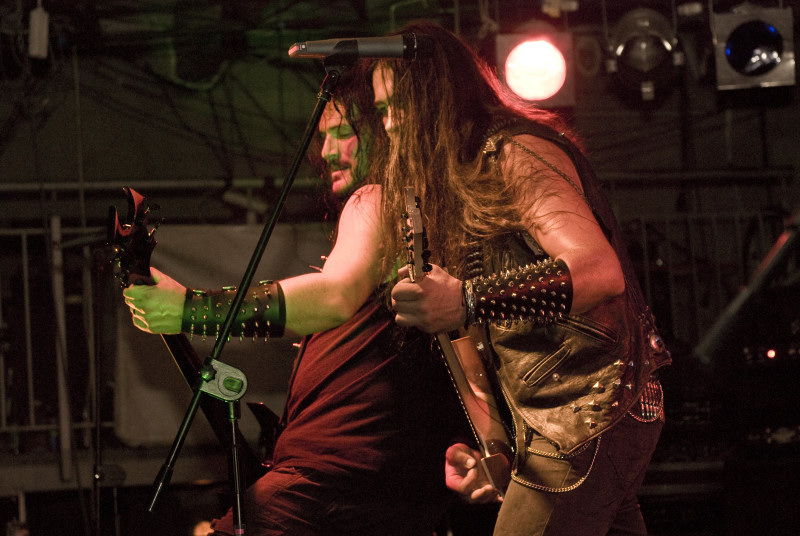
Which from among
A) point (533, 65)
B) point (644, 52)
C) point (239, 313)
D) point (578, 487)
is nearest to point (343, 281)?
point (239, 313)

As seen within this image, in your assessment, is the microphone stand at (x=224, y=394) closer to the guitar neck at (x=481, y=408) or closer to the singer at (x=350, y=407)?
the singer at (x=350, y=407)

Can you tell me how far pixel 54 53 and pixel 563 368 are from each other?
18.6 feet

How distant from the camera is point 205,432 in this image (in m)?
4.42

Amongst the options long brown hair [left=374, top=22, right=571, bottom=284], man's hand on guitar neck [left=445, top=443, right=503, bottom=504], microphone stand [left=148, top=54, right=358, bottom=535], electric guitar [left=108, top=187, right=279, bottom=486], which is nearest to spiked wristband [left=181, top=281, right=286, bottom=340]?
electric guitar [left=108, top=187, right=279, bottom=486]

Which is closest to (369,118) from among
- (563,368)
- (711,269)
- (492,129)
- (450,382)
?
(492,129)

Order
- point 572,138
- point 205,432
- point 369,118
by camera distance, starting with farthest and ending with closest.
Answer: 1. point 205,432
2. point 369,118
3. point 572,138

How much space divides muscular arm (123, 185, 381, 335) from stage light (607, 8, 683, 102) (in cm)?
362

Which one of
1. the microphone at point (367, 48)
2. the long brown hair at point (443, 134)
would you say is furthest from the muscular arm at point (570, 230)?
the microphone at point (367, 48)

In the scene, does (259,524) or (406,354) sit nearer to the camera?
(259,524)

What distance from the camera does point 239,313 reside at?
2262 millimetres

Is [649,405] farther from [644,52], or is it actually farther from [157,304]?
[644,52]

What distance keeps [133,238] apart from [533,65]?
366 cm

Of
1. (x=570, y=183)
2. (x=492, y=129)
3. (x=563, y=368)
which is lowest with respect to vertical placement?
(x=563, y=368)

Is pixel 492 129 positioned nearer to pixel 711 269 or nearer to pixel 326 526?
pixel 326 526
